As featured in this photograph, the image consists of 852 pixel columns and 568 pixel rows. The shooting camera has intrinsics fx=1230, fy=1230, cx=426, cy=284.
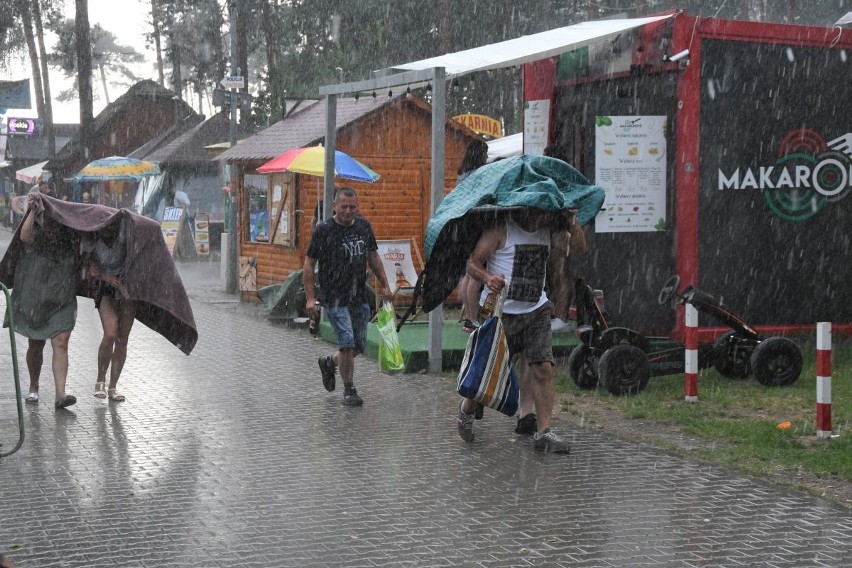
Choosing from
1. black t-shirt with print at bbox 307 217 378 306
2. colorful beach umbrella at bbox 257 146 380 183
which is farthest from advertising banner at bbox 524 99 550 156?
black t-shirt with print at bbox 307 217 378 306

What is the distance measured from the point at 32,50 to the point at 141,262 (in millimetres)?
50820

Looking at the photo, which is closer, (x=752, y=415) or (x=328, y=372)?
(x=752, y=415)

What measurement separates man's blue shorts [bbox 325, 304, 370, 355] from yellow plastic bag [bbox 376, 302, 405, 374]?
0.47 metres

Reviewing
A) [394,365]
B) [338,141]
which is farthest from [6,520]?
[338,141]

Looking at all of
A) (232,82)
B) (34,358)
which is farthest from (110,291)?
(232,82)

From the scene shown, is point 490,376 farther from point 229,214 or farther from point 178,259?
point 178,259

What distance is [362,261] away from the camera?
32.1 feet

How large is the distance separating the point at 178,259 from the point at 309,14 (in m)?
11.9

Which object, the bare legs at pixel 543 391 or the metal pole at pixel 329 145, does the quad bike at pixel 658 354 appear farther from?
the metal pole at pixel 329 145

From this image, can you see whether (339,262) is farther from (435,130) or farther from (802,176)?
(802,176)

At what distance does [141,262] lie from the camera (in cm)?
973

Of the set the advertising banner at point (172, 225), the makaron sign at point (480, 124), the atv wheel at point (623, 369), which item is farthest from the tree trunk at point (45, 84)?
the atv wheel at point (623, 369)

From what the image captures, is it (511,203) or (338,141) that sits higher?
(338,141)

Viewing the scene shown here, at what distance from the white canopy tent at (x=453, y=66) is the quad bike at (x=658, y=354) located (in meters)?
1.71
